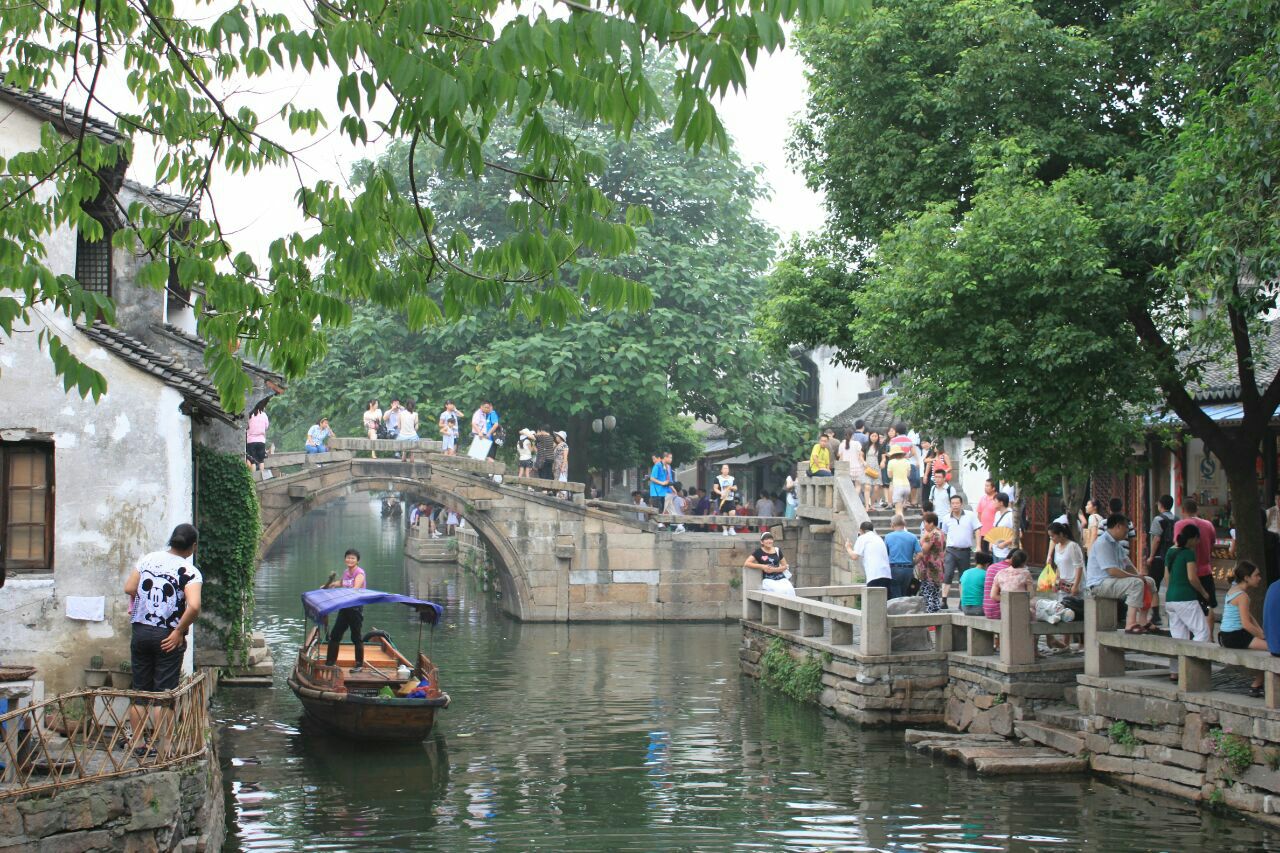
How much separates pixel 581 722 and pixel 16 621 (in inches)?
257

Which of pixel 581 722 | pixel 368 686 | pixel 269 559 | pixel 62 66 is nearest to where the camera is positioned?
pixel 62 66

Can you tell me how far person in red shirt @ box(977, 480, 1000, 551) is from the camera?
58.1ft

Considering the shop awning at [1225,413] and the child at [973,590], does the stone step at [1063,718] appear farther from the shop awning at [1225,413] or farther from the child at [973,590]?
the shop awning at [1225,413]

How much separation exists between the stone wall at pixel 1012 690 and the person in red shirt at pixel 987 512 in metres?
3.35

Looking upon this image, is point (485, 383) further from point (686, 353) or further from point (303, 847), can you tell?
point (303, 847)

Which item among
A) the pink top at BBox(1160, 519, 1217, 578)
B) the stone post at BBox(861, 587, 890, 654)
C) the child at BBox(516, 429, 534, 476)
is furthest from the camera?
the child at BBox(516, 429, 534, 476)

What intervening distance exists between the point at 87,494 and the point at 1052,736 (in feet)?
31.2

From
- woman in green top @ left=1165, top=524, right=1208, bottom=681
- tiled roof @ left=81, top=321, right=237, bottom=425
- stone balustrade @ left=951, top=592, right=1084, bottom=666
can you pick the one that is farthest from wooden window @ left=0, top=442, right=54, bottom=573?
woman in green top @ left=1165, top=524, right=1208, bottom=681

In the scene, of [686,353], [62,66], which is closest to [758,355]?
[686,353]

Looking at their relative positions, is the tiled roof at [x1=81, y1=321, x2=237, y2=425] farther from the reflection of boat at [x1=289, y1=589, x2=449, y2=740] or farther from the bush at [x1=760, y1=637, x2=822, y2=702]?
the bush at [x1=760, y1=637, x2=822, y2=702]

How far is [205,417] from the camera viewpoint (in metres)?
15.5

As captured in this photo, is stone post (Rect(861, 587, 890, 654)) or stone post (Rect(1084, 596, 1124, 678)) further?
stone post (Rect(861, 587, 890, 654))

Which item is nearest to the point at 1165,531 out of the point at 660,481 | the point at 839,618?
the point at 839,618

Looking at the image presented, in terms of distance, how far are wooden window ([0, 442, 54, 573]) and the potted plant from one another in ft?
3.21
